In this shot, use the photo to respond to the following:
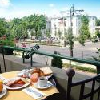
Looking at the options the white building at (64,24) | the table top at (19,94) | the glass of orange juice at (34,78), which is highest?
the white building at (64,24)

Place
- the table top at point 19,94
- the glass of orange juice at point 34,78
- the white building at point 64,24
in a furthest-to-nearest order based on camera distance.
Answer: the white building at point 64,24
the glass of orange juice at point 34,78
the table top at point 19,94

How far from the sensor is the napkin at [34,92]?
2.79 metres

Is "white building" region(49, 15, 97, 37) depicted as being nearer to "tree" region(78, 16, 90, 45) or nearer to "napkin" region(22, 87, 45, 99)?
"tree" region(78, 16, 90, 45)

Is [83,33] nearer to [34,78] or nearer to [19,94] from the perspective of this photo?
[34,78]

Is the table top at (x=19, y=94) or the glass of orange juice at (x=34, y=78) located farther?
the glass of orange juice at (x=34, y=78)

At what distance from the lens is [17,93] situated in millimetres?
2922

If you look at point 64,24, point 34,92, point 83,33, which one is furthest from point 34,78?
point 64,24

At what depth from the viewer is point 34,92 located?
2.91 m

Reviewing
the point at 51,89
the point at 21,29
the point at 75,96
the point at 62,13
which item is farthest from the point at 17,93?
the point at 62,13

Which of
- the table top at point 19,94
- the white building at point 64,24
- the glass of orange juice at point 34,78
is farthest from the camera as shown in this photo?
the white building at point 64,24

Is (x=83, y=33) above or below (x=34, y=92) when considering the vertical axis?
above

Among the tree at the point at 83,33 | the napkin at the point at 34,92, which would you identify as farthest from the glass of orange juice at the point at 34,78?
the tree at the point at 83,33

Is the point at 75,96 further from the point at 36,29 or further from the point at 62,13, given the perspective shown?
the point at 62,13

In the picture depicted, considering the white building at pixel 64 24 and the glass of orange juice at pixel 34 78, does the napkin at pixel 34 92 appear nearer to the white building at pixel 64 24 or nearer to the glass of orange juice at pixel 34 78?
the glass of orange juice at pixel 34 78
